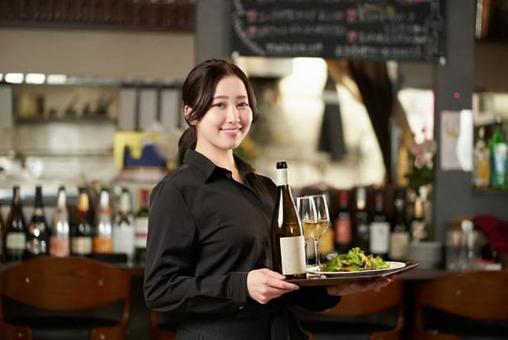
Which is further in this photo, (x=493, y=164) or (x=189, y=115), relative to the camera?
(x=493, y=164)

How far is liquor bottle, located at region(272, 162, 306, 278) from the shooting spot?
2119 millimetres

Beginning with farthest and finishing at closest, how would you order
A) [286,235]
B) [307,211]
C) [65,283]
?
[65,283], [307,211], [286,235]

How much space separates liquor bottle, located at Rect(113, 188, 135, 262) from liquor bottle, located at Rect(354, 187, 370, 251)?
1087mm

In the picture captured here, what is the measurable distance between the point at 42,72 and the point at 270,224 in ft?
16.8

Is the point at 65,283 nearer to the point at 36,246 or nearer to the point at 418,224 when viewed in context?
→ the point at 36,246

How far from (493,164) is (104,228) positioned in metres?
1.94

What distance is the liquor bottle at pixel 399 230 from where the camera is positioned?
4.79 metres

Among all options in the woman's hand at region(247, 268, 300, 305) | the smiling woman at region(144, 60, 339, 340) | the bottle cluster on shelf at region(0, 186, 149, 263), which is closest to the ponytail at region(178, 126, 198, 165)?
the smiling woman at region(144, 60, 339, 340)

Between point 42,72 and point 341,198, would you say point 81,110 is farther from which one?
point 341,198

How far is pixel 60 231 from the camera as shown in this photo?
15.0 ft

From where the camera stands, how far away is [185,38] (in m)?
7.24

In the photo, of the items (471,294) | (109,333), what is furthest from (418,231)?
(109,333)

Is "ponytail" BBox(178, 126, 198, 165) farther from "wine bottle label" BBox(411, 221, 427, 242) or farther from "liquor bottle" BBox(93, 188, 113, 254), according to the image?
"wine bottle label" BBox(411, 221, 427, 242)

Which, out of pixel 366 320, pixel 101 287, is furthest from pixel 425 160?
pixel 101 287
